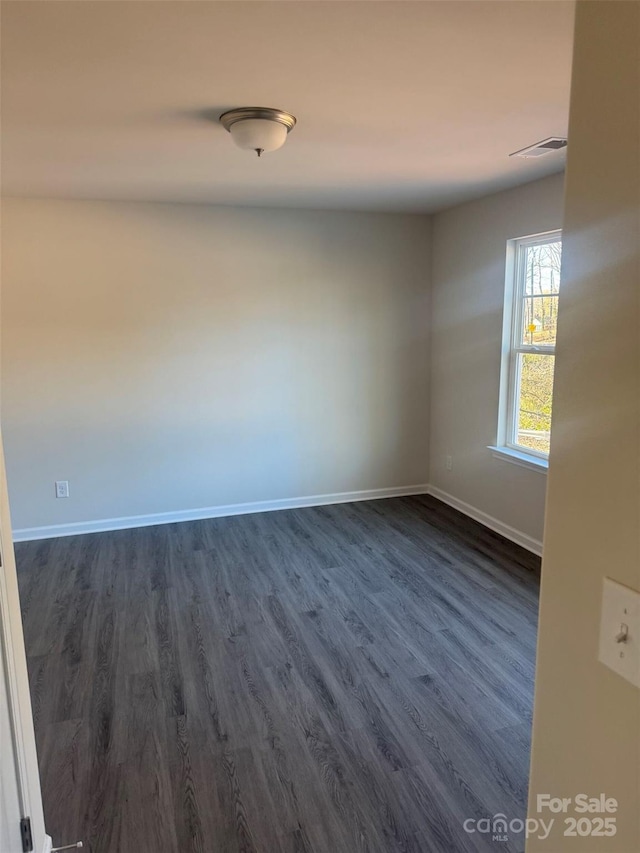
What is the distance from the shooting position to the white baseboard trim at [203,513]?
418 cm

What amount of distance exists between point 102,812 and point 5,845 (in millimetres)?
598

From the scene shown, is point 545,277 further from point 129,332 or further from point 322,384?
point 129,332

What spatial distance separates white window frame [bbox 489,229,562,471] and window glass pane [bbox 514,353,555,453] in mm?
31

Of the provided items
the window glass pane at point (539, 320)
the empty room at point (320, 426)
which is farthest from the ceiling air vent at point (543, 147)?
the window glass pane at point (539, 320)

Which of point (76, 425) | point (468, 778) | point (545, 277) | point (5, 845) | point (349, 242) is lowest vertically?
point (468, 778)

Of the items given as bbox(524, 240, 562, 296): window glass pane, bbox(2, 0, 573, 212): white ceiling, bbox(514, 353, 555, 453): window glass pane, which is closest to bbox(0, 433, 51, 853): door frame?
bbox(2, 0, 573, 212): white ceiling

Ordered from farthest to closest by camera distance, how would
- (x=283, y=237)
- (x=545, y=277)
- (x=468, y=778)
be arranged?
(x=283, y=237), (x=545, y=277), (x=468, y=778)

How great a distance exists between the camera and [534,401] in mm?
3918

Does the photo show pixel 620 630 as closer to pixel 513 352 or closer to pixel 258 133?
pixel 258 133

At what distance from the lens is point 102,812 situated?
6.07ft

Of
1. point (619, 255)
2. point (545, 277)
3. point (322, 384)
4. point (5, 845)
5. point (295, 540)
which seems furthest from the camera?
point (322, 384)

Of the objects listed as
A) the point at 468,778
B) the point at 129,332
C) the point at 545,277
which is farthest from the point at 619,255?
the point at 129,332

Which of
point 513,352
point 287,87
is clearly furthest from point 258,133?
point 513,352

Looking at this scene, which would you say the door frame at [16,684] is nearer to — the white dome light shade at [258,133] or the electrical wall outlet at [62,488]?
the white dome light shade at [258,133]
